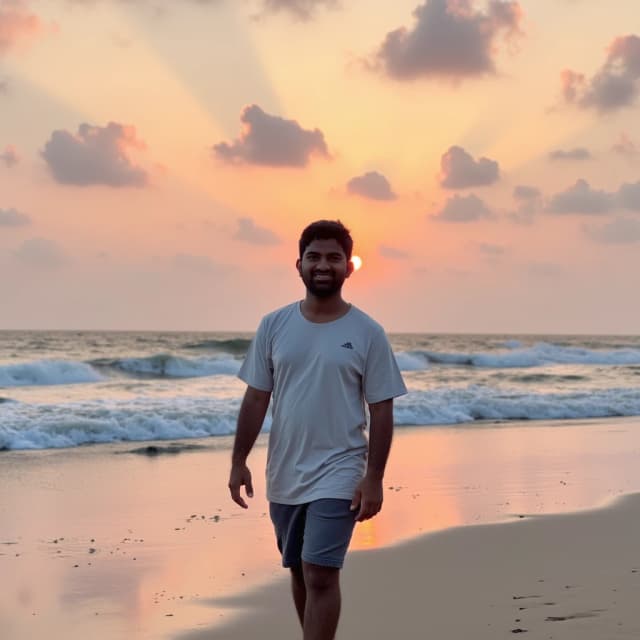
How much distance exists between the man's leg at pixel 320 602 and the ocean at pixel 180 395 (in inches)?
409

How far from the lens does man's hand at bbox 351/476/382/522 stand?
12.7 feet

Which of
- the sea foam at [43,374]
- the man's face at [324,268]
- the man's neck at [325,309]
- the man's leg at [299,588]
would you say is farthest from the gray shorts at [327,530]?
the sea foam at [43,374]

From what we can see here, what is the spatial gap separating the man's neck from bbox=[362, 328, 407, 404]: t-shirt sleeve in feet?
0.58

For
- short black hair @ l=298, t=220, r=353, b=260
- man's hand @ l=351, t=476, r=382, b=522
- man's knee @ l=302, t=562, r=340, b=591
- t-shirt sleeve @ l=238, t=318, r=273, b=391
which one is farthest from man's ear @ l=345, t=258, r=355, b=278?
man's knee @ l=302, t=562, r=340, b=591

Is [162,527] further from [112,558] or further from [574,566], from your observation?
[574,566]

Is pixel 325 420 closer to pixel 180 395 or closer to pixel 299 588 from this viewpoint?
pixel 299 588

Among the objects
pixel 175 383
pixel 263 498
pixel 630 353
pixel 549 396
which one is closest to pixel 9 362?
pixel 175 383

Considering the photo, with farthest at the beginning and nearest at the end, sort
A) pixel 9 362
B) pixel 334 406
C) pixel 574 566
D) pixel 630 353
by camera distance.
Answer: pixel 630 353
pixel 9 362
pixel 574 566
pixel 334 406

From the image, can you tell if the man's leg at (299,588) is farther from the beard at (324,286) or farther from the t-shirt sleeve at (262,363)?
the beard at (324,286)

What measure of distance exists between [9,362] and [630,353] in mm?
35634

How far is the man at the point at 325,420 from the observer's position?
3.89 metres

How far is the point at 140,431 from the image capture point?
50.1ft

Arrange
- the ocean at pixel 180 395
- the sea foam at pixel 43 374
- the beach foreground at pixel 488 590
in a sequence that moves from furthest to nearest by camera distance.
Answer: the sea foam at pixel 43 374 < the ocean at pixel 180 395 < the beach foreground at pixel 488 590

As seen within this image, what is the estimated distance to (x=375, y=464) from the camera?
3.87 m
